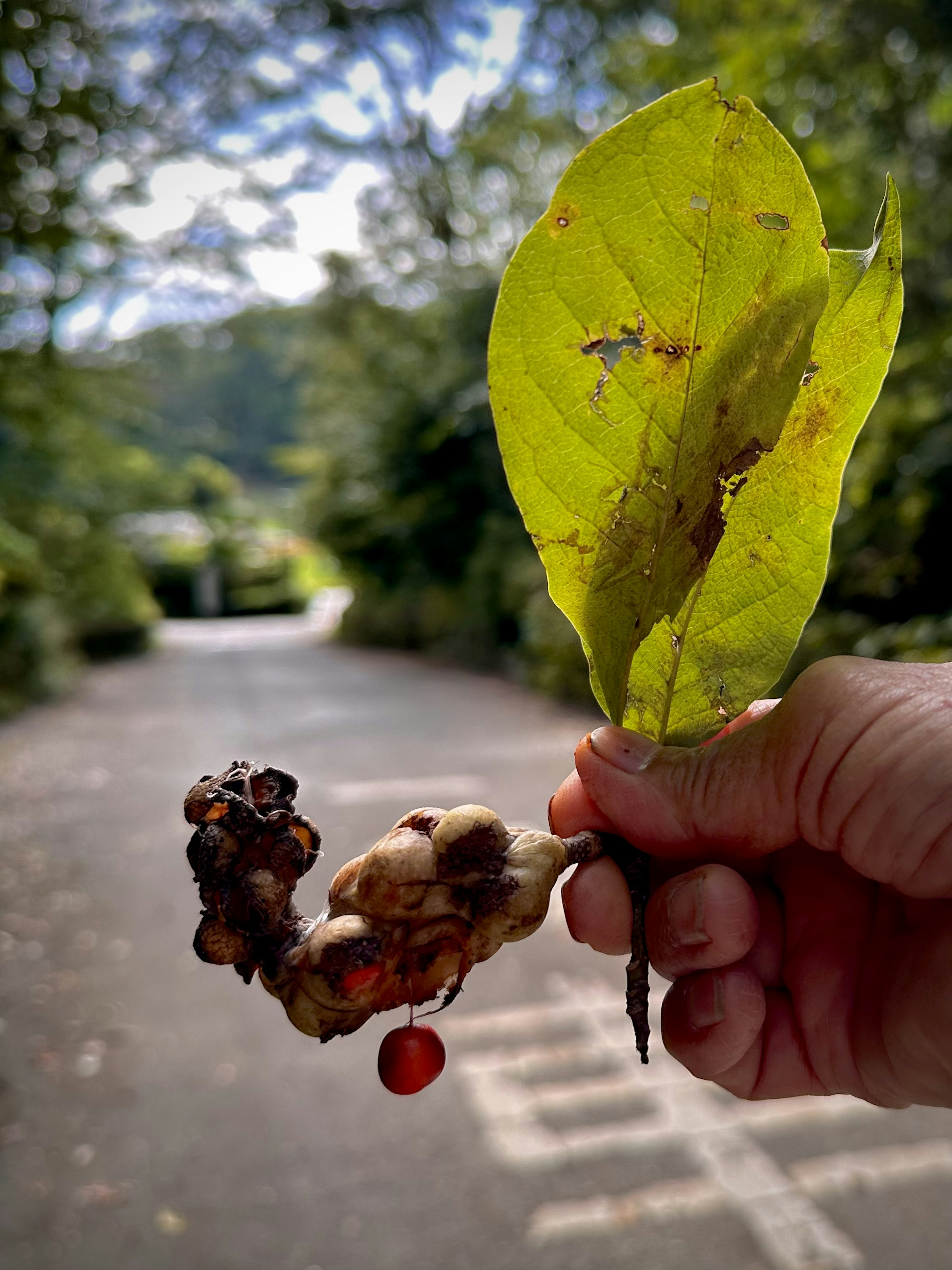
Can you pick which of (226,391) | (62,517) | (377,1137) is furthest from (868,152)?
(226,391)

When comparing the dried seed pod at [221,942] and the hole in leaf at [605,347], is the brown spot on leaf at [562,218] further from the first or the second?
the dried seed pod at [221,942]

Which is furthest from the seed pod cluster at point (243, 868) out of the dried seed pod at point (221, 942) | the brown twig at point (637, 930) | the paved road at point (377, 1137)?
the paved road at point (377, 1137)

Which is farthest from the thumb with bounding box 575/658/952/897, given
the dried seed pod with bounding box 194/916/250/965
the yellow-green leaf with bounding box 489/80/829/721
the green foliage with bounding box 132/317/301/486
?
the green foliage with bounding box 132/317/301/486

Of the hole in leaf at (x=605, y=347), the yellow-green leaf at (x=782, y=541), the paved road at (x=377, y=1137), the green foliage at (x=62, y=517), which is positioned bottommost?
the paved road at (x=377, y=1137)

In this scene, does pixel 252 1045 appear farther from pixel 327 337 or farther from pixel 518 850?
pixel 327 337

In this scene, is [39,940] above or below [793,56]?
below

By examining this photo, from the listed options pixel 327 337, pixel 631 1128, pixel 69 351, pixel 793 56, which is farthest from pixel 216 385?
pixel 631 1128

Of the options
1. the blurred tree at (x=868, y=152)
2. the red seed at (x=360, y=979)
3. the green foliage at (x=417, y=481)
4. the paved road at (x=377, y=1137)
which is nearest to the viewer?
the red seed at (x=360, y=979)
